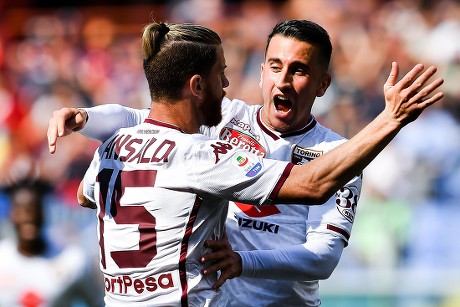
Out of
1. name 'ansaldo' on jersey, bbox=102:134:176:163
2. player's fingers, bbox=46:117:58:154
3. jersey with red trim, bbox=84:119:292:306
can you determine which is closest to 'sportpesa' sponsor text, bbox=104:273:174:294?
jersey with red trim, bbox=84:119:292:306

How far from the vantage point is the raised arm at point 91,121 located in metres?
4.32

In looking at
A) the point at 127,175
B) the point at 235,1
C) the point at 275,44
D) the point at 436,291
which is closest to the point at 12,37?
the point at 235,1

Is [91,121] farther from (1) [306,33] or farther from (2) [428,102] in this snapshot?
(2) [428,102]

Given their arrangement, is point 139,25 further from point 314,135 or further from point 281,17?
point 314,135

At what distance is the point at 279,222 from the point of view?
5.08 metres

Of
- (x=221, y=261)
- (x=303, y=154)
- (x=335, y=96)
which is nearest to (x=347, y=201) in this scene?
(x=303, y=154)

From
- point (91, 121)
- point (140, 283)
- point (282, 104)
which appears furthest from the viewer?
point (282, 104)

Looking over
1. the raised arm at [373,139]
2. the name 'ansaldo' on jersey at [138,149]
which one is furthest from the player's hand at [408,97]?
the name 'ansaldo' on jersey at [138,149]

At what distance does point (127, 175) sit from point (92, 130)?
2.01ft

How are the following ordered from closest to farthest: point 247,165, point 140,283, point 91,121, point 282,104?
point 247,165, point 140,283, point 91,121, point 282,104

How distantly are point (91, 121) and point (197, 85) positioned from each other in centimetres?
72

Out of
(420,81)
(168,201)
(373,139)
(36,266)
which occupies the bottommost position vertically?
(36,266)

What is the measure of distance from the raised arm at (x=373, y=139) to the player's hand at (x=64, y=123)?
1.14 metres

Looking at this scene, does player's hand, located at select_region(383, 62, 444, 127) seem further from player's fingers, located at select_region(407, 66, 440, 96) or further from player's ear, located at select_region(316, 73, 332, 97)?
player's ear, located at select_region(316, 73, 332, 97)
